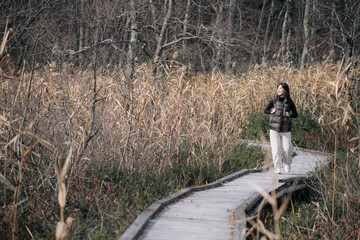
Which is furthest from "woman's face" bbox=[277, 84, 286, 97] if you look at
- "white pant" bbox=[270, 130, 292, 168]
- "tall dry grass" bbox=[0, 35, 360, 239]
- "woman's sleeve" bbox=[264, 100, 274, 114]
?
"tall dry grass" bbox=[0, 35, 360, 239]

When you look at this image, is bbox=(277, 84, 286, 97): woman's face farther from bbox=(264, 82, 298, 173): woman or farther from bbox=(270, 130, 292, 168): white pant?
bbox=(270, 130, 292, 168): white pant

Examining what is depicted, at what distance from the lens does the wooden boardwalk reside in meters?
4.37

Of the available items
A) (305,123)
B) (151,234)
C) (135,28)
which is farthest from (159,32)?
(151,234)

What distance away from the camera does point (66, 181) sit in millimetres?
5051

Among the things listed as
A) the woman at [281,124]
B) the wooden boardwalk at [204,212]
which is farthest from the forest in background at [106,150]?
the woman at [281,124]

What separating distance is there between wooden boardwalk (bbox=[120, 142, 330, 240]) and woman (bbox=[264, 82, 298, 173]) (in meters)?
0.53

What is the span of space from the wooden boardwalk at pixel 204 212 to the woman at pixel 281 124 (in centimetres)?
53

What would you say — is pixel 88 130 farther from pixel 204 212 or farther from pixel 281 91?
pixel 281 91

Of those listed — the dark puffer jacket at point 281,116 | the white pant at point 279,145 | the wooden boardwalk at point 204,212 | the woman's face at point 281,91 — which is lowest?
the wooden boardwalk at point 204,212

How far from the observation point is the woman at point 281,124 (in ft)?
23.9

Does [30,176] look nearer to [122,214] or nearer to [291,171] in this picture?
[122,214]

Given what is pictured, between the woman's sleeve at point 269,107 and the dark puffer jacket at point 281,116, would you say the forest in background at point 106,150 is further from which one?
the woman's sleeve at point 269,107

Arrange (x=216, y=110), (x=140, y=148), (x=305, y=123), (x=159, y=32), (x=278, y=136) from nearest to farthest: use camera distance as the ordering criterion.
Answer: (x=140, y=148) < (x=278, y=136) < (x=216, y=110) < (x=305, y=123) < (x=159, y=32)

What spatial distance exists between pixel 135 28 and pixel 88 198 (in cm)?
608
